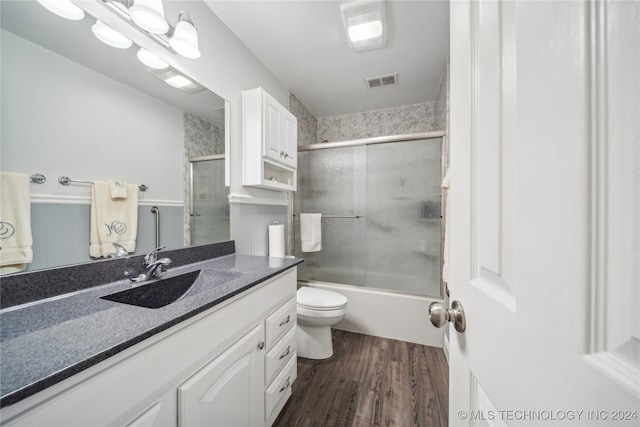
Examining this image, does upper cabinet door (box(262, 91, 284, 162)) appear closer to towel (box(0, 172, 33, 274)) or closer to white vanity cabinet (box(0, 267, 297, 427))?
white vanity cabinet (box(0, 267, 297, 427))

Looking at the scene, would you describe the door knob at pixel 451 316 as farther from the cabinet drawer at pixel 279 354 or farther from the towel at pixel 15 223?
the towel at pixel 15 223

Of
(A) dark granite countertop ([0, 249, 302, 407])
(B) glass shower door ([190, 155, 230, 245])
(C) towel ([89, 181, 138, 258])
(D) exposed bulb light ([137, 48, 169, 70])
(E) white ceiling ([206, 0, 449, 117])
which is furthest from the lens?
(E) white ceiling ([206, 0, 449, 117])

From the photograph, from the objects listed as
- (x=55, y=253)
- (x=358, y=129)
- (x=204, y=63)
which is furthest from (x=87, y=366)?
(x=358, y=129)

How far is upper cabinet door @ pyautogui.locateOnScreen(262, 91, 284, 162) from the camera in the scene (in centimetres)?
165

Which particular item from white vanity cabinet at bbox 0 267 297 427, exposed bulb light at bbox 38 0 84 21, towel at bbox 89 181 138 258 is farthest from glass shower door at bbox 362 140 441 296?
exposed bulb light at bbox 38 0 84 21

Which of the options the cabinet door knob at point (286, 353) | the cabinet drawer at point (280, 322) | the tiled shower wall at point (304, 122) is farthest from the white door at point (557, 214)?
the tiled shower wall at point (304, 122)

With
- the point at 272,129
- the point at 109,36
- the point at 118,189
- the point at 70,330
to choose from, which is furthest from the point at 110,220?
the point at 272,129

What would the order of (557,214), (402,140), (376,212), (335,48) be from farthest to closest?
(376,212) → (402,140) → (335,48) → (557,214)

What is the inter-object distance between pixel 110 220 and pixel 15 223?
246 millimetres

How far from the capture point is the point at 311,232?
250 centimetres

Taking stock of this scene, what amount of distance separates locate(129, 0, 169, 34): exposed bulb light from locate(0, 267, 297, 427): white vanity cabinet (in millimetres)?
1210

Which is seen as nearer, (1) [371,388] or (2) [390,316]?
(1) [371,388]

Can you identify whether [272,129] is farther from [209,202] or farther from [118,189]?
[118,189]

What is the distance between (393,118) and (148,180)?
2.67 metres
